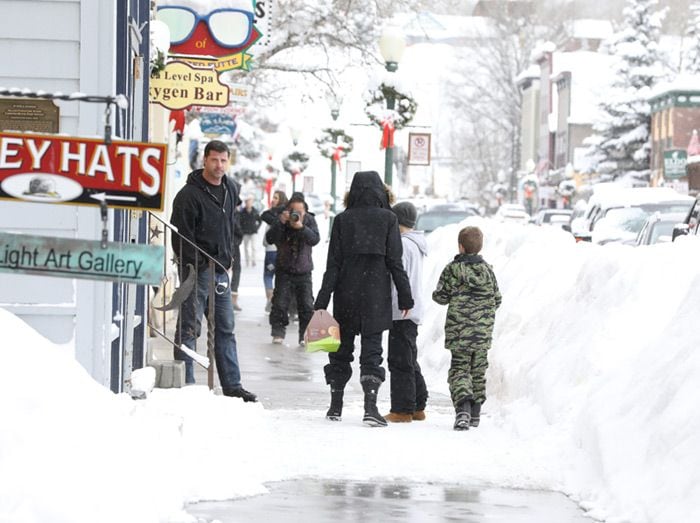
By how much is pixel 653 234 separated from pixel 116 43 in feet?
43.3

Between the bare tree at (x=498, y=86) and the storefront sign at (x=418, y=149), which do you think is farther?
the bare tree at (x=498, y=86)

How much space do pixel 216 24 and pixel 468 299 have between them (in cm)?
576

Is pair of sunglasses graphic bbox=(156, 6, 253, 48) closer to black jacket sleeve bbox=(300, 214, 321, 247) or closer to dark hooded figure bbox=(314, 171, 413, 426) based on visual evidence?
black jacket sleeve bbox=(300, 214, 321, 247)

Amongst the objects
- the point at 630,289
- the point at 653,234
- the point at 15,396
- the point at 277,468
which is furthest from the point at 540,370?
the point at 653,234

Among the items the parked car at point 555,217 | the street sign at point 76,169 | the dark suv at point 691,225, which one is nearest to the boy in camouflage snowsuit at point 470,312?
the street sign at point 76,169

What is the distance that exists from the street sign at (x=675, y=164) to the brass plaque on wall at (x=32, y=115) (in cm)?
4696

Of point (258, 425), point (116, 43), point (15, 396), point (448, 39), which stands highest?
point (448, 39)

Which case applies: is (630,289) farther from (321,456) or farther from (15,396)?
(15,396)

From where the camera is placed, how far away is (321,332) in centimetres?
1070

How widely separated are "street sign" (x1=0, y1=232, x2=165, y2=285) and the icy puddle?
1851mm

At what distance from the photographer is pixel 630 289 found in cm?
1113

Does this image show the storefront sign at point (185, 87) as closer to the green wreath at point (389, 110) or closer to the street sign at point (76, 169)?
the street sign at point (76, 169)

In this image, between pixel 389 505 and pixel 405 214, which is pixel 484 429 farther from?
pixel 389 505

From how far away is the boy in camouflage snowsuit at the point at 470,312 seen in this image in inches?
422
